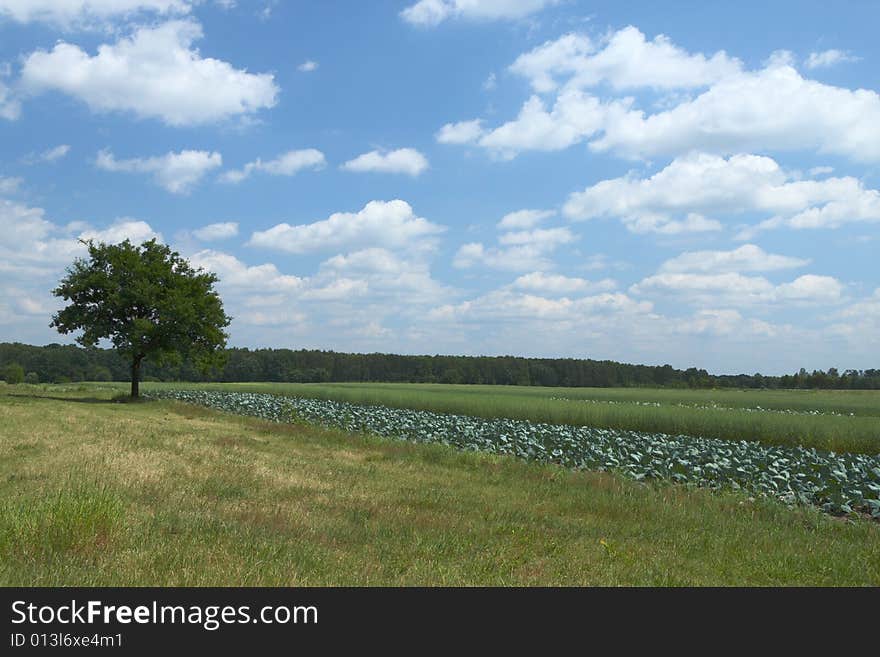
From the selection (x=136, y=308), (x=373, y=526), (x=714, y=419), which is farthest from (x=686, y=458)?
(x=136, y=308)

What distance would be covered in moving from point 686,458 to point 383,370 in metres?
112

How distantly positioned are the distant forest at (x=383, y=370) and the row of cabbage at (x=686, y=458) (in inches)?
3594

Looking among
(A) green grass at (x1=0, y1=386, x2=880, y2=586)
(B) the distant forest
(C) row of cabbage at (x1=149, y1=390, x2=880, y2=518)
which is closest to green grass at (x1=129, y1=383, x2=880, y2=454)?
(C) row of cabbage at (x1=149, y1=390, x2=880, y2=518)

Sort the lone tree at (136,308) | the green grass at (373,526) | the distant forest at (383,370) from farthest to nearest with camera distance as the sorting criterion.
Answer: the distant forest at (383,370) < the lone tree at (136,308) < the green grass at (373,526)

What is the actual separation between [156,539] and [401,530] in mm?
3169

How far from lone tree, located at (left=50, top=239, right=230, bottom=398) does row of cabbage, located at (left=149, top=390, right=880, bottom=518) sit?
A: 18.3 meters

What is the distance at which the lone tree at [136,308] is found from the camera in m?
43.1

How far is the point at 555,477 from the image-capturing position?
51.2 feet

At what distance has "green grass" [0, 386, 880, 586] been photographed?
6.81m

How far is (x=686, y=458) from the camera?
64.5 feet

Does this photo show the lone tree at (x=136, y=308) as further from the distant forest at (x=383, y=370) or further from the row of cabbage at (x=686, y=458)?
the distant forest at (x=383, y=370)

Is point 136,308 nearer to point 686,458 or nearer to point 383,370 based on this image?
point 686,458

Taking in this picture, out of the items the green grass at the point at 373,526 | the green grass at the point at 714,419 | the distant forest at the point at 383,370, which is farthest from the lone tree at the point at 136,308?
the distant forest at the point at 383,370

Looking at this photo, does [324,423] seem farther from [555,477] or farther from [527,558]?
[527,558]
